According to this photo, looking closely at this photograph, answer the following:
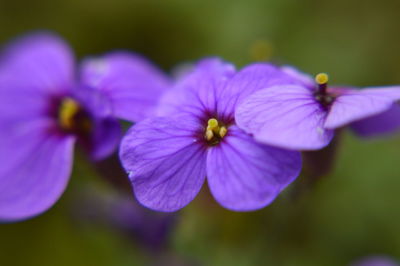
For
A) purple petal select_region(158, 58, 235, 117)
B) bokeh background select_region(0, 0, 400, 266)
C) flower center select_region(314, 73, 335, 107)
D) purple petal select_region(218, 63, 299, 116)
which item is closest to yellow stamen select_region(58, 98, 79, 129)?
bokeh background select_region(0, 0, 400, 266)

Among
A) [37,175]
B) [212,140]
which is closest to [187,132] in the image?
[212,140]

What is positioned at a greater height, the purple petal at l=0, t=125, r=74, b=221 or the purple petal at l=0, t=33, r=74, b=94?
the purple petal at l=0, t=33, r=74, b=94

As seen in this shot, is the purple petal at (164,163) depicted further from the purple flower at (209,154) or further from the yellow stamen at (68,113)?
the yellow stamen at (68,113)

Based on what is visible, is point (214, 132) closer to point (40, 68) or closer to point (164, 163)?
point (164, 163)

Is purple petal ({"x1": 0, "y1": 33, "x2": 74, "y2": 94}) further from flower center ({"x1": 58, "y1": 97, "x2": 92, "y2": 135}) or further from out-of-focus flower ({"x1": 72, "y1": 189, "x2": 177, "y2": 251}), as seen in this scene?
out-of-focus flower ({"x1": 72, "y1": 189, "x2": 177, "y2": 251})

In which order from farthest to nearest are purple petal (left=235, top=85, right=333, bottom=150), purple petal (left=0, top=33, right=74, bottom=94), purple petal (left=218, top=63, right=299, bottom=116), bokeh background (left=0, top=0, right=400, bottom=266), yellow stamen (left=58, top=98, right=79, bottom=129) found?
1. bokeh background (left=0, top=0, right=400, bottom=266)
2. purple petal (left=0, top=33, right=74, bottom=94)
3. yellow stamen (left=58, top=98, right=79, bottom=129)
4. purple petal (left=218, top=63, right=299, bottom=116)
5. purple petal (left=235, top=85, right=333, bottom=150)

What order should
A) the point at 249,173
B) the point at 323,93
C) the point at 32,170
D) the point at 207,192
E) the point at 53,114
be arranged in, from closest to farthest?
the point at 249,173 < the point at 323,93 < the point at 32,170 < the point at 53,114 < the point at 207,192

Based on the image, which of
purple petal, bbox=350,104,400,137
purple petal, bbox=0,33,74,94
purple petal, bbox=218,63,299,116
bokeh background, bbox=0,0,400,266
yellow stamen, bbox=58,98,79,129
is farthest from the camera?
bokeh background, bbox=0,0,400,266

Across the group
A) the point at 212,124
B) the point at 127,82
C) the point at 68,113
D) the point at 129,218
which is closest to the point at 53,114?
the point at 68,113
